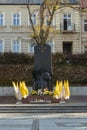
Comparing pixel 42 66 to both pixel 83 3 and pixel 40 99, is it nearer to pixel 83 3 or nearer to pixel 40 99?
pixel 40 99

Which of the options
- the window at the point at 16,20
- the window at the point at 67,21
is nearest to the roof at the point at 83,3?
the window at the point at 67,21

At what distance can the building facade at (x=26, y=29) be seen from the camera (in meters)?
62.5

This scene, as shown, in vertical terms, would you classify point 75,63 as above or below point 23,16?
below

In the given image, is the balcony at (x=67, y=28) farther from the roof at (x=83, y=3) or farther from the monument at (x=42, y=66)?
the monument at (x=42, y=66)

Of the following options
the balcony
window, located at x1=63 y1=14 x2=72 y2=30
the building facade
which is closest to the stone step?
the building facade

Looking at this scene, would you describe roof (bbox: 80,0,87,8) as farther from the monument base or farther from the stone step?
the stone step

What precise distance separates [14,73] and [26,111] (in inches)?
602

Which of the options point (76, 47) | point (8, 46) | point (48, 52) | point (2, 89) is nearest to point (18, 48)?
point (8, 46)

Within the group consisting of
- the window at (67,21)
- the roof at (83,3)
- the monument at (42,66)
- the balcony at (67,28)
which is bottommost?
the monument at (42,66)

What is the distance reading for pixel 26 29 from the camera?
205 ft

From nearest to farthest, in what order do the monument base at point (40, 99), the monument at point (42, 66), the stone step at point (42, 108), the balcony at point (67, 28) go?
the stone step at point (42, 108), the monument base at point (40, 99), the monument at point (42, 66), the balcony at point (67, 28)

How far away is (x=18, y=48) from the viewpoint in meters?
63.5

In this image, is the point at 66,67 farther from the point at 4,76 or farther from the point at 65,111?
the point at 65,111

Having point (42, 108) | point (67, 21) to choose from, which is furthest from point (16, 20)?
point (42, 108)
